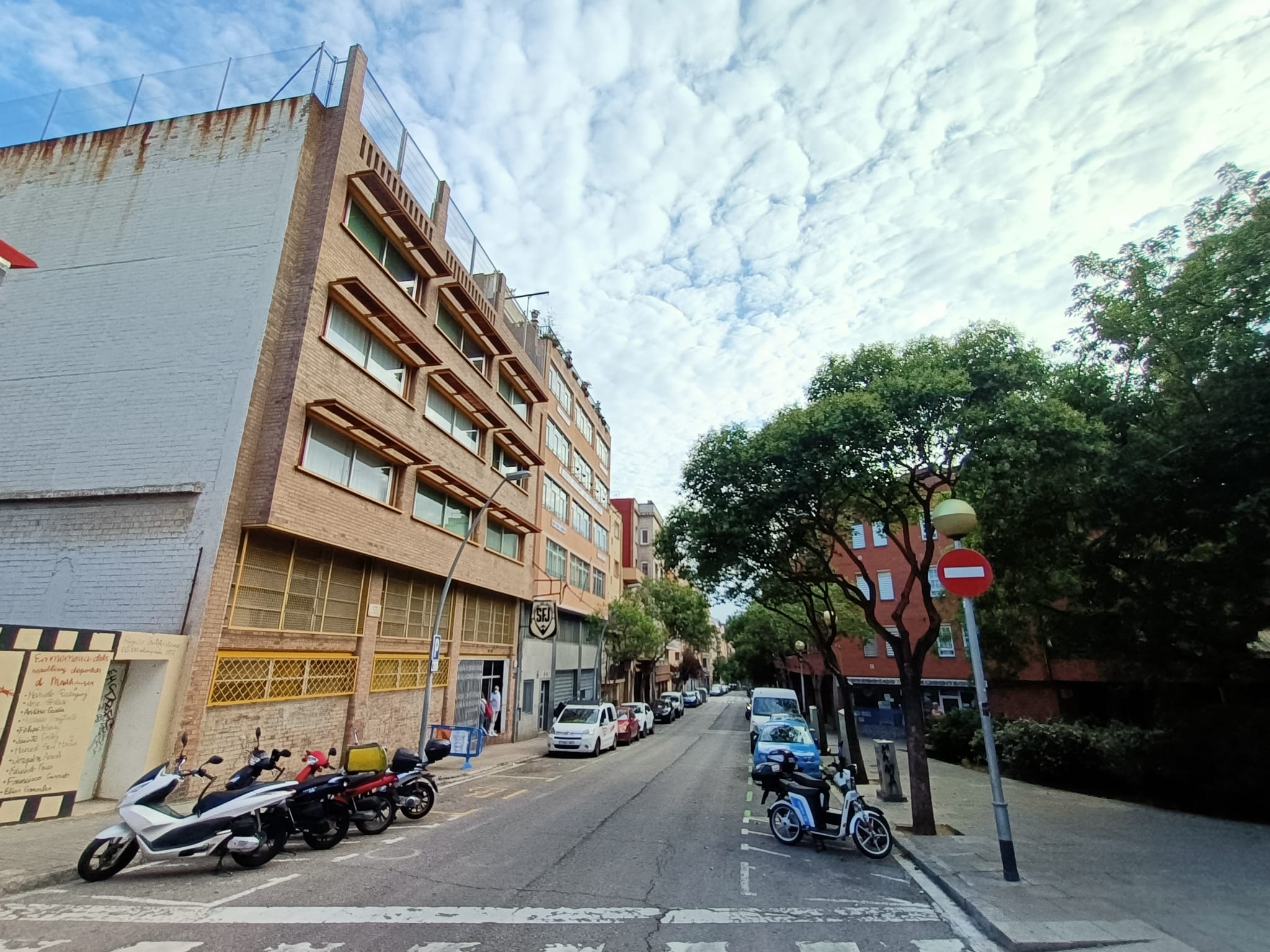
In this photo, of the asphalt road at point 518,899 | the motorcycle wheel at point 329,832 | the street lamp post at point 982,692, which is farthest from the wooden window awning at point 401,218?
the street lamp post at point 982,692

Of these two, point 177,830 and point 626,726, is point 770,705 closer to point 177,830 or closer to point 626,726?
point 626,726

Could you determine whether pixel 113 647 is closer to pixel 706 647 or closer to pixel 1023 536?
pixel 1023 536

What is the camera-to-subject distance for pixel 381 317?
16.6 m

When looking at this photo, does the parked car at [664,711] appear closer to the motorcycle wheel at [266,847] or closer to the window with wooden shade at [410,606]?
the window with wooden shade at [410,606]

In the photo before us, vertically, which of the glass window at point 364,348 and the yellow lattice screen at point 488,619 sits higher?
the glass window at point 364,348

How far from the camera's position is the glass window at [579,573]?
116ft

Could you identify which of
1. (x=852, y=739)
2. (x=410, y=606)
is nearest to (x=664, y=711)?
(x=410, y=606)

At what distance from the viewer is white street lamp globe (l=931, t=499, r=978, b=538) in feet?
26.2

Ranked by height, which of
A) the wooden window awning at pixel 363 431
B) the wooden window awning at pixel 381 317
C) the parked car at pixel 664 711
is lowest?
the parked car at pixel 664 711

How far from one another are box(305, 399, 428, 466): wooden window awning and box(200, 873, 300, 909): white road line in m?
9.62

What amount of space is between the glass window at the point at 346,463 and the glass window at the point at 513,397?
30.8 ft

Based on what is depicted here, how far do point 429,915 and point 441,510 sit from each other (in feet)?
51.3

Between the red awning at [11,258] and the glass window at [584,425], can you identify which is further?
the glass window at [584,425]

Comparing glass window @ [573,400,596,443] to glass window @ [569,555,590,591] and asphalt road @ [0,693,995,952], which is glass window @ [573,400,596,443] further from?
asphalt road @ [0,693,995,952]
